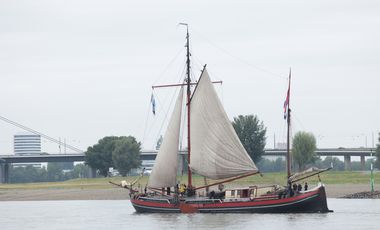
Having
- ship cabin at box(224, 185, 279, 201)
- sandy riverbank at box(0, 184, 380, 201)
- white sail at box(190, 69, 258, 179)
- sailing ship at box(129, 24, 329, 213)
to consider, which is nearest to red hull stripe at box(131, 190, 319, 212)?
sailing ship at box(129, 24, 329, 213)

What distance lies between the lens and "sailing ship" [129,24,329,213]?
9275 centimetres

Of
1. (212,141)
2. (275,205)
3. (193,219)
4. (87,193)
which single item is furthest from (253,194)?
(87,193)

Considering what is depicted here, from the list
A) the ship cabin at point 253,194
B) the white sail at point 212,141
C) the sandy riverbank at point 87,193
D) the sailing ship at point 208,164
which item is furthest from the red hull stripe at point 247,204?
the sandy riverbank at point 87,193

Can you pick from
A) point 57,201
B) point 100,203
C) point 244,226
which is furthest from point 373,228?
point 57,201

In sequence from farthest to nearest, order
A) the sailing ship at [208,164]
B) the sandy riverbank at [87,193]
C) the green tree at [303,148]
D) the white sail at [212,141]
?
the green tree at [303,148] → the sandy riverbank at [87,193] → the white sail at [212,141] → the sailing ship at [208,164]

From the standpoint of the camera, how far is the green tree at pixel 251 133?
18700cm

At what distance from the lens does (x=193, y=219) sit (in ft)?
291

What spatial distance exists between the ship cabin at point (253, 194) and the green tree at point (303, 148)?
88584 millimetres

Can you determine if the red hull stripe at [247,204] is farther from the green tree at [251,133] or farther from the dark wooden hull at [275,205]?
the green tree at [251,133]

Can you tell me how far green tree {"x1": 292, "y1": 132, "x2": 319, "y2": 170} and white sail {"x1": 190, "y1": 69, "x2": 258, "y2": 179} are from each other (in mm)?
86624

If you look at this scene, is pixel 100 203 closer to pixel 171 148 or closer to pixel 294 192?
pixel 171 148

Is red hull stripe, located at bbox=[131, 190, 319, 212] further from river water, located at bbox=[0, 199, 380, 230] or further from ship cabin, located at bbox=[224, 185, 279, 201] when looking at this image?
river water, located at bbox=[0, 199, 380, 230]

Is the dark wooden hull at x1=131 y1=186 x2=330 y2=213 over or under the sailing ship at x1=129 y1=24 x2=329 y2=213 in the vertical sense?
under

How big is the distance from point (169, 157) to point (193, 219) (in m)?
9.42
